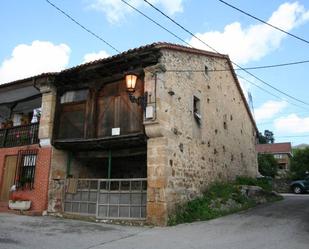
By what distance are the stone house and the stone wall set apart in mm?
34

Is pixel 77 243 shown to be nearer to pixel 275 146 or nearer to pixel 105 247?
pixel 105 247

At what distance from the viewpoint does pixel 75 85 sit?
1367 cm

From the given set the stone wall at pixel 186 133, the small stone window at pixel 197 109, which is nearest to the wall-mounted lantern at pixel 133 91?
the stone wall at pixel 186 133

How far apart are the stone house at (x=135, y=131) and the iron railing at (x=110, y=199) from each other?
0.03m

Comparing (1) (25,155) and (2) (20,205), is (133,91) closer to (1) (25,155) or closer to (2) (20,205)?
(1) (25,155)

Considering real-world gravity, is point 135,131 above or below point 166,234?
above

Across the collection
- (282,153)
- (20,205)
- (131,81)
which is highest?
(282,153)

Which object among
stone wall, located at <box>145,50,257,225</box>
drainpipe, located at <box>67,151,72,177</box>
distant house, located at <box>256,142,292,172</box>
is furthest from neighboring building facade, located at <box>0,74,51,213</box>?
distant house, located at <box>256,142,292,172</box>

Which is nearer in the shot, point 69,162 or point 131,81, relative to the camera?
point 131,81

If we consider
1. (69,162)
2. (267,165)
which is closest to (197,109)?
(69,162)

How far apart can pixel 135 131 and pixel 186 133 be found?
6.79 ft

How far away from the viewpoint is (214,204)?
12.5 metres

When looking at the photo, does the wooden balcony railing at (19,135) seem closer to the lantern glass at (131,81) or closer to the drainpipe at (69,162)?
the drainpipe at (69,162)

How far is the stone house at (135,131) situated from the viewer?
36.2 feet
